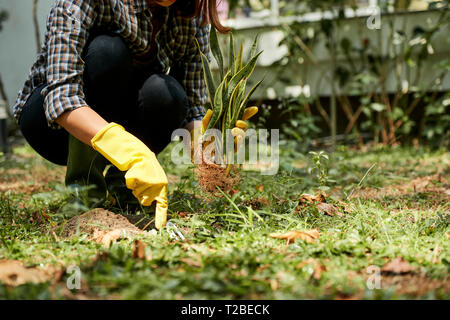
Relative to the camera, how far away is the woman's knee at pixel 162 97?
5.55ft

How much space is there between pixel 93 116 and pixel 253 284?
727mm

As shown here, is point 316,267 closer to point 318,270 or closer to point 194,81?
point 318,270

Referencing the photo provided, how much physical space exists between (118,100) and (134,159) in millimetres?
411

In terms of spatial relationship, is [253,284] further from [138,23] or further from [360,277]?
[138,23]

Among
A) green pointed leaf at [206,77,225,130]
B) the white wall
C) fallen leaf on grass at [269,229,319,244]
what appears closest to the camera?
fallen leaf on grass at [269,229,319,244]

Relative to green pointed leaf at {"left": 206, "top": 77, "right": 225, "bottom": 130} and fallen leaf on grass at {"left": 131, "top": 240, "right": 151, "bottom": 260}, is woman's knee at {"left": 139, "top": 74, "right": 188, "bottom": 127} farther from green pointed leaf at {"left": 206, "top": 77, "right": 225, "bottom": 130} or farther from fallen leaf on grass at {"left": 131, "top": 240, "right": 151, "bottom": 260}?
fallen leaf on grass at {"left": 131, "top": 240, "right": 151, "bottom": 260}

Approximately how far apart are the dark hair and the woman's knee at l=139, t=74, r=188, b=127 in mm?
243

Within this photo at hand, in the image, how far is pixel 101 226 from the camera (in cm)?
139

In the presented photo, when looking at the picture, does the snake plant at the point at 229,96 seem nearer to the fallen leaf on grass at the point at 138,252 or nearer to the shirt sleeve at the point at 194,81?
the shirt sleeve at the point at 194,81

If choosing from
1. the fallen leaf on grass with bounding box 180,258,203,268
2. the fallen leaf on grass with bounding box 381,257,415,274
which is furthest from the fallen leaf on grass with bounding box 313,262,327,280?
the fallen leaf on grass with bounding box 180,258,203,268

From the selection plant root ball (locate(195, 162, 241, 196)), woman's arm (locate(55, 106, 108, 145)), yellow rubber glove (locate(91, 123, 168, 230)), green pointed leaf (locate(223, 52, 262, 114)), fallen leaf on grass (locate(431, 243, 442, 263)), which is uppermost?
green pointed leaf (locate(223, 52, 262, 114))

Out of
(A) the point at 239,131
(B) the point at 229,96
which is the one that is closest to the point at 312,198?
(A) the point at 239,131

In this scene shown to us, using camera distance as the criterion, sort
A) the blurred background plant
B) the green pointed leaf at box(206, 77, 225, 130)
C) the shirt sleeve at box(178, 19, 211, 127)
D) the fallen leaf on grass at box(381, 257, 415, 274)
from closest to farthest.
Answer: the fallen leaf on grass at box(381, 257, 415, 274)
the green pointed leaf at box(206, 77, 225, 130)
the shirt sleeve at box(178, 19, 211, 127)
the blurred background plant

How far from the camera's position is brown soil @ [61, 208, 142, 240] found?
1.39m
